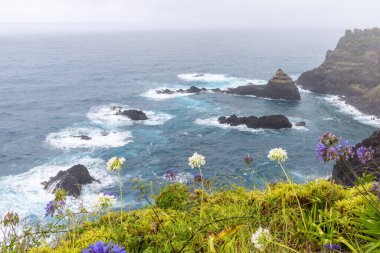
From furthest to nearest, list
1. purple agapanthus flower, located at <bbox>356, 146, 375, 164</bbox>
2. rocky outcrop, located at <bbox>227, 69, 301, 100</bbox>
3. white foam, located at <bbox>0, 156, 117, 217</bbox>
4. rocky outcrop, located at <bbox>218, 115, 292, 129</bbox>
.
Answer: rocky outcrop, located at <bbox>227, 69, 301, 100</bbox> < rocky outcrop, located at <bbox>218, 115, 292, 129</bbox> < white foam, located at <bbox>0, 156, 117, 217</bbox> < purple agapanthus flower, located at <bbox>356, 146, 375, 164</bbox>

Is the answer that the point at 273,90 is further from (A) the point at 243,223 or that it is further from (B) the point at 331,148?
(A) the point at 243,223

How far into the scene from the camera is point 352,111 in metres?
65.1

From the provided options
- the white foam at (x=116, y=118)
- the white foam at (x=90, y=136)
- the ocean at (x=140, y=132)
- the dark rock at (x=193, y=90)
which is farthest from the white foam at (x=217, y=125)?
the dark rock at (x=193, y=90)

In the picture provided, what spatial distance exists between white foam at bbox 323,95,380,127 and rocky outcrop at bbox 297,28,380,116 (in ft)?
4.70

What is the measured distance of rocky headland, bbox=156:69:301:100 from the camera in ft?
245

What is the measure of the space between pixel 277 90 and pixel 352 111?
15855mm

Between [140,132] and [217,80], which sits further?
[217,80]

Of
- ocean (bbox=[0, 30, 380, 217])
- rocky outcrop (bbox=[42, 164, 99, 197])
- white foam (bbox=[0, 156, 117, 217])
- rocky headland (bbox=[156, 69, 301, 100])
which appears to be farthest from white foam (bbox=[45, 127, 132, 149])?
rocky headland (bbox=[156, 69, 301, 100])

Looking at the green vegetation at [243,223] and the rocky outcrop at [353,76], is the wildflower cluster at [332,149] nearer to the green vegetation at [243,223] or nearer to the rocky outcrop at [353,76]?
the green vegetation at [243,223]

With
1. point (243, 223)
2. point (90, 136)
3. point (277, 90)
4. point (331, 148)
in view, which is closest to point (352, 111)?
point (277, 90)

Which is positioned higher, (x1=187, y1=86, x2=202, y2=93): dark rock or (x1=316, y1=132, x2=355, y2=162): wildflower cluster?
(x1=316, y1=132, x2=355, y2=162): wildflower cluster

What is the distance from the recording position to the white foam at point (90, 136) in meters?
48.1

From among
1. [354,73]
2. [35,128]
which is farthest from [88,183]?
[354,73]

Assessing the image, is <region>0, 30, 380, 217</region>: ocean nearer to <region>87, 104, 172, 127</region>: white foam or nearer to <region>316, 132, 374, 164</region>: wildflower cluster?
<region>87, 104, 172, 127</region>: white foam
